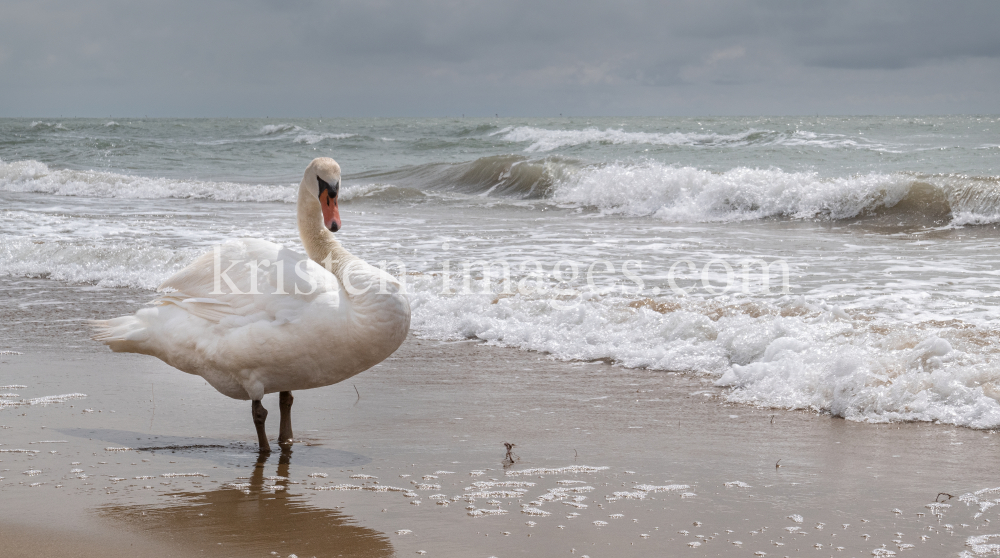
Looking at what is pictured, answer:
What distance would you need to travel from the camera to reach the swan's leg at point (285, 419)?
460 centimetres

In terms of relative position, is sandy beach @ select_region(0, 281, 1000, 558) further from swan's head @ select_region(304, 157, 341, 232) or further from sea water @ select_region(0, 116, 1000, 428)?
swan's head @ select_region(304, 157, 341, 232)

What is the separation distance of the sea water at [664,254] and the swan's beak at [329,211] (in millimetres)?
2448

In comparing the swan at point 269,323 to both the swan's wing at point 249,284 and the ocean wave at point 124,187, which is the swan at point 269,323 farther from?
the ocean wave at point 124,187

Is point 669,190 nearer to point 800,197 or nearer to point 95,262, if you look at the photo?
point 800,197

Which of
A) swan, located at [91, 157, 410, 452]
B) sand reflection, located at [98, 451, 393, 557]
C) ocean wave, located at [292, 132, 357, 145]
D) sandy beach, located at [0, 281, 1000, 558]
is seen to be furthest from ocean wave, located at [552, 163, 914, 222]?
ocean wave, located at [292, 132, 357, 145]

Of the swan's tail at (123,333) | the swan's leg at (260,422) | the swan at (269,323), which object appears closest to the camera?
the swan at (269,323)

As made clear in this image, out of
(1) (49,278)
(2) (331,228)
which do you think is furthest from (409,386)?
(1) (49,278)

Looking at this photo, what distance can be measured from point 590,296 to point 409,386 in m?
2.75

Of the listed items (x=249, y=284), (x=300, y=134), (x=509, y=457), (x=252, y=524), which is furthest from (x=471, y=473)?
(x=300, y=134)

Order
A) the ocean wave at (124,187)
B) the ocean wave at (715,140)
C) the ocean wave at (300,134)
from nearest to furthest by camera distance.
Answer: the ocean wave at (124,187) → the ocean wave at (715,140) → the ocean wave at (300,134)

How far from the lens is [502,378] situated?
5980 mm

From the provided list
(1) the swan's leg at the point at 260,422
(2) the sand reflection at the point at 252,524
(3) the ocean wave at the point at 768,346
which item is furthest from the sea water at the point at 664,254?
(2) the sand reflection at the point at 252,524

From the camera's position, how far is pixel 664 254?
11.1 metres

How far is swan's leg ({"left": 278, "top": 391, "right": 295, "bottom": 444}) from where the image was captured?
4.60 m
